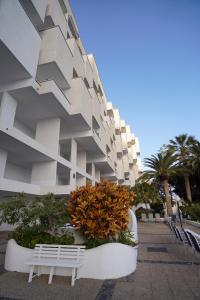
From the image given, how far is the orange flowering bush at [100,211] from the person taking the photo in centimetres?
605

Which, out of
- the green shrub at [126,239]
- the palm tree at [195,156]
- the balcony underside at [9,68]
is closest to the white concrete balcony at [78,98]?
the balcony underside at [9,68]

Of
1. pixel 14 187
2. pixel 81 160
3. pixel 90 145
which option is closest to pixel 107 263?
pixel 14 187

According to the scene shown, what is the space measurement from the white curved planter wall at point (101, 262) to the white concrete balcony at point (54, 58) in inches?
581

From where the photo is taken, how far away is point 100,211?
6.05m

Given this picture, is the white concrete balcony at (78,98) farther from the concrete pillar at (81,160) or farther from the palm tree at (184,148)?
the palm tree at (184,148)

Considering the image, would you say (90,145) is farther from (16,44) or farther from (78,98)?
(16,44)

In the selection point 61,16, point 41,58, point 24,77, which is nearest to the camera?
point 24,77

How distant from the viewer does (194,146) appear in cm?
3306

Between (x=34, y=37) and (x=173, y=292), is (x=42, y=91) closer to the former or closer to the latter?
(x=34, y=37)

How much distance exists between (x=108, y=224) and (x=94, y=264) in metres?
1.14

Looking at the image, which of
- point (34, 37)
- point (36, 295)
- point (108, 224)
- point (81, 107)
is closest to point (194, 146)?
point (81, 107)

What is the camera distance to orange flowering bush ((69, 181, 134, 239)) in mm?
6055

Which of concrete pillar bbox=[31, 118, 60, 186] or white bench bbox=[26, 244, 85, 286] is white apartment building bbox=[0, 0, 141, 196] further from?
white bench bbox=[26, 244, 85, 286]

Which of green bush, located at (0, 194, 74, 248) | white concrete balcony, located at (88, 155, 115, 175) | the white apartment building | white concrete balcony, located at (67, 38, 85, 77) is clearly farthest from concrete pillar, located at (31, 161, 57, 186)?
white concrete balcony, located at (88, 155, 115, 175)
